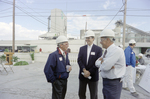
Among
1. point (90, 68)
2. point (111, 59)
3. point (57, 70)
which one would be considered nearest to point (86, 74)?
point (90, 68)

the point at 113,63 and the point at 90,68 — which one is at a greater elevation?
the point at 113,63

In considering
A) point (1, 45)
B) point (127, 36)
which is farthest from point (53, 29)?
point (127, 36)

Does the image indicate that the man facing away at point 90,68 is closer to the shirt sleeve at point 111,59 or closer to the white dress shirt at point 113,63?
the white dress shirt at point 113,63

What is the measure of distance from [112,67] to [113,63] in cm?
12

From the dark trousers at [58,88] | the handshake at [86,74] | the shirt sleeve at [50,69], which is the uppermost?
the shirt sleeve at [50,69]

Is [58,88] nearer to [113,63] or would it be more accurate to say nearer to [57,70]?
[57,70]

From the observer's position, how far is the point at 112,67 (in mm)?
1710

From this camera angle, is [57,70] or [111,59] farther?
[57,70]

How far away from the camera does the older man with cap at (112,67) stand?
64.6 inches

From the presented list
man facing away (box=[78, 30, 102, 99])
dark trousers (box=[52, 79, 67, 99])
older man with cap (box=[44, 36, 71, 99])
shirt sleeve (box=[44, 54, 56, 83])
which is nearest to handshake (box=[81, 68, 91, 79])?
man facing away (box=[78, 30, 102, 99])

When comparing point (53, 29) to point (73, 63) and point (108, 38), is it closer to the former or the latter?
point (73, 63)

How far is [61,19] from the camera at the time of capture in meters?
46.1

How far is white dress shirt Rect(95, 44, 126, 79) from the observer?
1.63 m

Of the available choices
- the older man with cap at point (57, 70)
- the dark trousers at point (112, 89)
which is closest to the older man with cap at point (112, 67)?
the dark trousers at point (112, 89)
